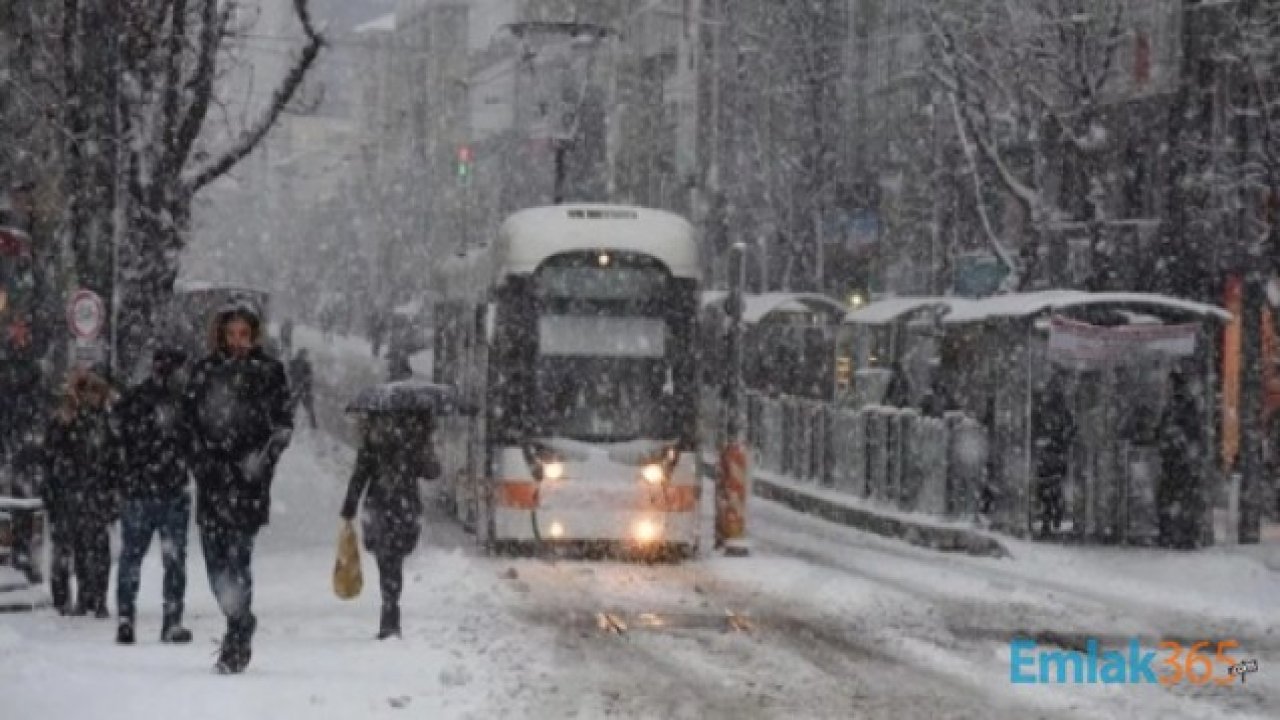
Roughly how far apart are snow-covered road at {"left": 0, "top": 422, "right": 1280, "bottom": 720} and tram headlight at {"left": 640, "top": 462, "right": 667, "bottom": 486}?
888mm

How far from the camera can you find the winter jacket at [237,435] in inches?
474

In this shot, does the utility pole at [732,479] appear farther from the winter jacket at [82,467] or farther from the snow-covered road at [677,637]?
the winter jacket at [82,467]

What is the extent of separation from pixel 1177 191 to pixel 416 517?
87.3 ft

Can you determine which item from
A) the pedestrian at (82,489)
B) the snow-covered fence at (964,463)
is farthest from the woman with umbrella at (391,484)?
the snow-covered fence at (964,463)

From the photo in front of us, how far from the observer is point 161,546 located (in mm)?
13758

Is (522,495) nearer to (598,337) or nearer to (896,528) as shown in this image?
(598,337)

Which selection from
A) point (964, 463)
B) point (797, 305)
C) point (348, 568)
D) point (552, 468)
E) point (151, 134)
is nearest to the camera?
point (348, 568)

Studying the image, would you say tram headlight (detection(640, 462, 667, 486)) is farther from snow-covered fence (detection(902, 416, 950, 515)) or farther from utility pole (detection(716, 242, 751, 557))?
snow-covered fence (detection(902, 416, 950, 515))

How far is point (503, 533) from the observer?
2038 centimetres

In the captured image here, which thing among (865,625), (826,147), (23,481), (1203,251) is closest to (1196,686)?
(865,625)

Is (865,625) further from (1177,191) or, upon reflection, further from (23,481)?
(1177,191)

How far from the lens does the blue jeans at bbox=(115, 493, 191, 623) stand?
537 inches

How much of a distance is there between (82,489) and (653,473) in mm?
6861

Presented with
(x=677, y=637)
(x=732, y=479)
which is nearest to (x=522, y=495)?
(x=732, y=479)
